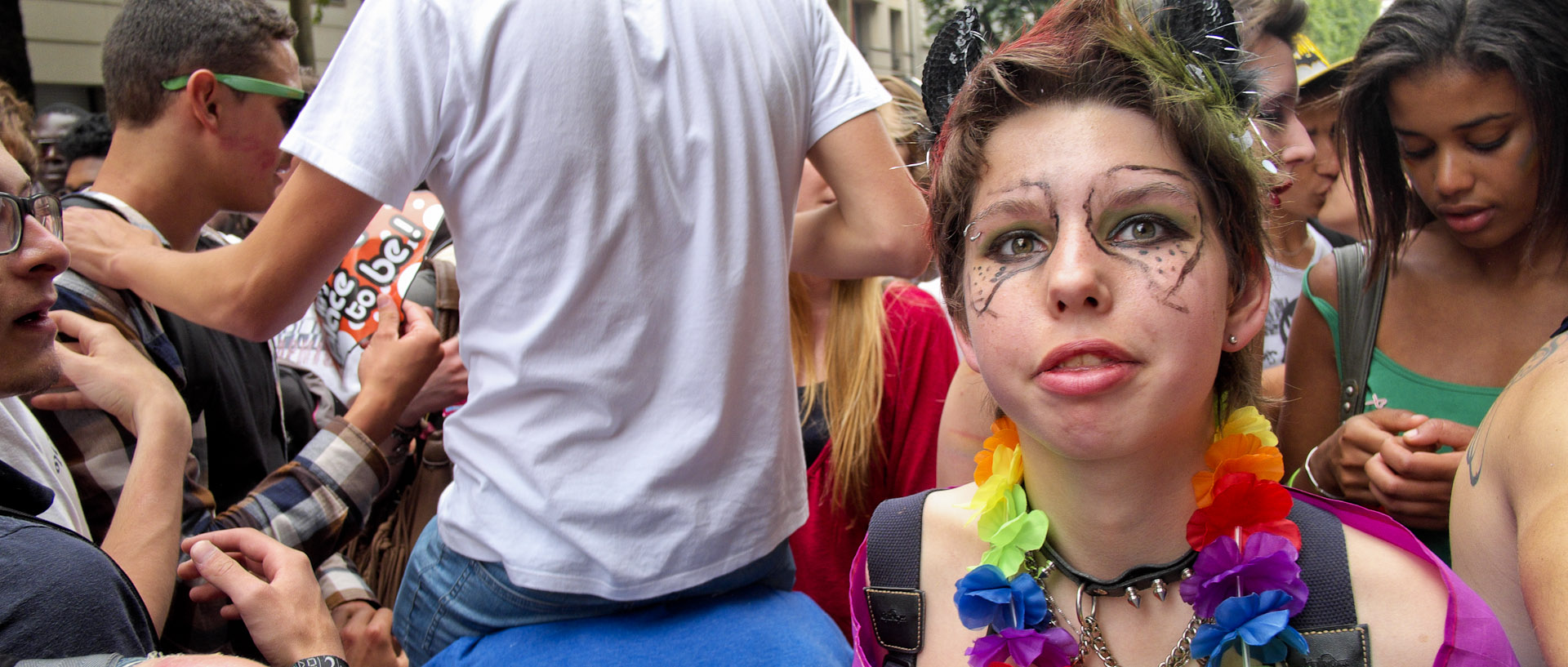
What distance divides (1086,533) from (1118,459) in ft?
0.42

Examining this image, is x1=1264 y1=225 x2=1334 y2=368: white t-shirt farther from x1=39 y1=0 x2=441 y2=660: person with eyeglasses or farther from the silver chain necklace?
x1=39 y1=0 x2=441 y2=660: person with eyeglasses

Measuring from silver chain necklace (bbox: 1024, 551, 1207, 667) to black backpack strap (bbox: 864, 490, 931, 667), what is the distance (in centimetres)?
17

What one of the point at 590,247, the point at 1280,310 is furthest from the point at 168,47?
the point at 1280,310

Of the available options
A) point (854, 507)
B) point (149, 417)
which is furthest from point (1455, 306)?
point (149, 417)

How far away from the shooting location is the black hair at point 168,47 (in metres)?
2.58

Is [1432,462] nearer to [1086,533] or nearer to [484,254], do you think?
[1086,533]

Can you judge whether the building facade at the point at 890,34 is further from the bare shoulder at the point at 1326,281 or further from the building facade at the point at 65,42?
the bare shoulder at the point at 1326,281

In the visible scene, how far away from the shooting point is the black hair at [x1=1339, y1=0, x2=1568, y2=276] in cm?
A: 186

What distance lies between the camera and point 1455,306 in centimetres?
203

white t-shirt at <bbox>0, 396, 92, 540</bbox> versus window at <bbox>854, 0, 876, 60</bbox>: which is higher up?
white t-shirt at <bbox>0, 396, 92, 540</bbox>

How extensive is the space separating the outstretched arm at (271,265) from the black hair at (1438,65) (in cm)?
200

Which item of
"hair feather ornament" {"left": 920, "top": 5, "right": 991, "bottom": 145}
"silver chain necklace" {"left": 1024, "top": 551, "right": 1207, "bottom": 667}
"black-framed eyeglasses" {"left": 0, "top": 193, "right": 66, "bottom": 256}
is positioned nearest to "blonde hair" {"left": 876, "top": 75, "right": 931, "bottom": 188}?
"hair feather ornament" {"left": 920, "top": 5, "right": 991, "bottom": 145}

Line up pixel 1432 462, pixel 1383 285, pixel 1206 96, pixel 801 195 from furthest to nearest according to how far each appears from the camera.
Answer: pixel 801 195 < pixel 1383 285 < pixel 1432 462 < pixel 1206 96

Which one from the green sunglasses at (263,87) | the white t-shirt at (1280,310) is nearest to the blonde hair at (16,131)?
the green sunglasses at (263,87)
